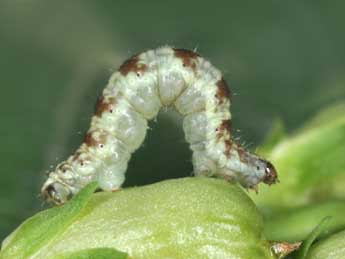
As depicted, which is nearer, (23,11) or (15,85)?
(15,85)

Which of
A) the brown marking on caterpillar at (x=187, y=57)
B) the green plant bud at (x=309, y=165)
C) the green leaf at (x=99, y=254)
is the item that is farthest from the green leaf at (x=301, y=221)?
the green leaf at (x=99, y=254)

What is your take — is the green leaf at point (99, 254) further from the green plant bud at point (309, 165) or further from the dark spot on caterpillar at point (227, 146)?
the green plant bud at point (309, 165)

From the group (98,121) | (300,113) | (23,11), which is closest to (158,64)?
(98,121)

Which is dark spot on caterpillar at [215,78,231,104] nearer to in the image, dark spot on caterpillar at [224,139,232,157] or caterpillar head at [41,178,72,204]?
dark spot on caterpillar at [224,139,232,157]

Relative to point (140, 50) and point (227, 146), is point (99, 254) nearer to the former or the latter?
point (227, 146)

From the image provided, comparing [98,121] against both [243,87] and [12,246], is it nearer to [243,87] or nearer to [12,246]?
[12,246]

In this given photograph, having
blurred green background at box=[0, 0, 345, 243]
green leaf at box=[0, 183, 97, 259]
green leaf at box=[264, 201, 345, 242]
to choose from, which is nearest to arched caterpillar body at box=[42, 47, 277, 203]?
green leaf at box=[264, 201, 345, 242]
